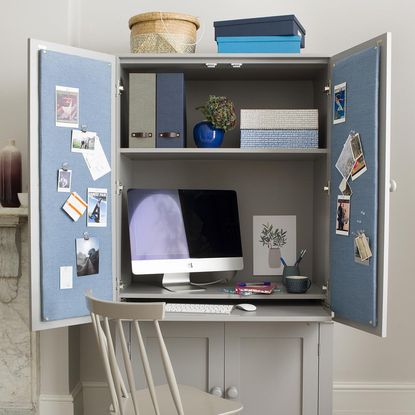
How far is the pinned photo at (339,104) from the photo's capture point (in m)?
2.45

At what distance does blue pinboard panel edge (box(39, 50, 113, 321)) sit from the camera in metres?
2.36

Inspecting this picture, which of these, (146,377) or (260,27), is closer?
(146,377)

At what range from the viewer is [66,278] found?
7.95ft

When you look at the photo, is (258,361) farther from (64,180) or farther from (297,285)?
(64,180)

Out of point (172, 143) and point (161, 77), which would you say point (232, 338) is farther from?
point (161, 77)

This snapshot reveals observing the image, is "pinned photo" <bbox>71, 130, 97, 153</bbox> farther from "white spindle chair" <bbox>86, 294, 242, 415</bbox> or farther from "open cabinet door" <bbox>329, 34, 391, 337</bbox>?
"open cabinet door" <bbox>329, 34, 391, 337</bbox>

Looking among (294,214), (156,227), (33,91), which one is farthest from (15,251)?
(294,214)

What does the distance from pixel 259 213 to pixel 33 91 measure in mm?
1251

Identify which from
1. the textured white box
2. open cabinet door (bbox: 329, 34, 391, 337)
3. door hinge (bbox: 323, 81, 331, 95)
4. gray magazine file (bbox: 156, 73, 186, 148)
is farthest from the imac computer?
door hinge (bbox: 323, 81, 331, 95)

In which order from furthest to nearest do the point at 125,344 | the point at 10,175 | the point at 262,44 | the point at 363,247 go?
the point at 10,175, the point at 262,44, the point at 363,247, the point at 125,344

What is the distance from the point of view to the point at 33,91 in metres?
2.33

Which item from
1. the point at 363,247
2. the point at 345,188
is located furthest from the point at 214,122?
the point at 363,247

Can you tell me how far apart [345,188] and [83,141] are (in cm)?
108

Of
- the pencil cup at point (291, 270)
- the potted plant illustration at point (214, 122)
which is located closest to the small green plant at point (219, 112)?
the potted plant illustration at point (214, 122)
